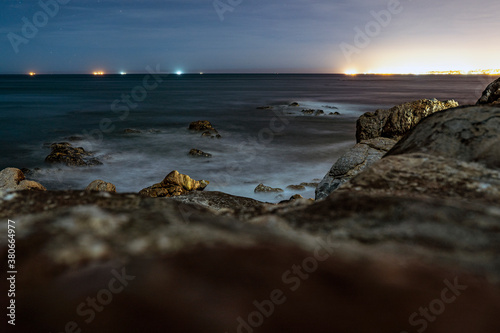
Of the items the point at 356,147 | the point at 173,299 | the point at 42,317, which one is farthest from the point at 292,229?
the point at 356,147

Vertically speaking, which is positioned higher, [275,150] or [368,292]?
[368,292]

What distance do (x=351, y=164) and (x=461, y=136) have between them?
3.94 metres

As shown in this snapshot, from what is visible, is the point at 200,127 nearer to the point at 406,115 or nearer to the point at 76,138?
the point at 76,138

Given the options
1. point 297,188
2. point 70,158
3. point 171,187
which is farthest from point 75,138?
point 297,188

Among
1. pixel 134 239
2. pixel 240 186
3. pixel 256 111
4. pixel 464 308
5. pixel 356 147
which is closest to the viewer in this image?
pixel 464 308

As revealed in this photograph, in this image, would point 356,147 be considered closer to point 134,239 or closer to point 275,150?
point 134,239

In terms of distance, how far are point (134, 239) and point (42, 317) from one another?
525 mm

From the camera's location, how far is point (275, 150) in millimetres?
16969

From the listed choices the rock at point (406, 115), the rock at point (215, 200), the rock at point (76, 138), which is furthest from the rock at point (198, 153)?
the rock at point (215, 200)

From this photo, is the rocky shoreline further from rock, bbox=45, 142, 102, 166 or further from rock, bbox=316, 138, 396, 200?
rock, bbox=45, 142, 102, 166

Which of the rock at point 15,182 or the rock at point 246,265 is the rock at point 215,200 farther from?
the rock at point 15,182

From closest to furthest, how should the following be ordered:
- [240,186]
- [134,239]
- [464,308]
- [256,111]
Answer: [464,308], [134,239], [240,186], [256,111]

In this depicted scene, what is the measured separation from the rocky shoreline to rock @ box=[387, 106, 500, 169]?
Answer: 0.08 feet

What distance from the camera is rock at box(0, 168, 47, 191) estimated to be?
894 centimetres
